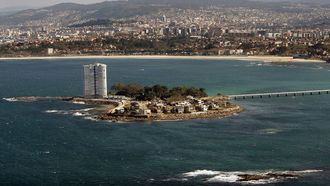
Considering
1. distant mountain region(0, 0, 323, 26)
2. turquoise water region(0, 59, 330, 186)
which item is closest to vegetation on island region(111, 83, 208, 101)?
turquoise water region(0, 59, 330, 186)

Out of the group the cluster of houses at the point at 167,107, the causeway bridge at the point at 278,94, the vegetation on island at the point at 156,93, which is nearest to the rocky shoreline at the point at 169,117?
the cluster of houses at the point at 167,107

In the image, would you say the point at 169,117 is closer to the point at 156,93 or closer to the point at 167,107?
the point at 167,107

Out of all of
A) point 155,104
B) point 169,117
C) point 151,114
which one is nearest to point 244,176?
point 169,117

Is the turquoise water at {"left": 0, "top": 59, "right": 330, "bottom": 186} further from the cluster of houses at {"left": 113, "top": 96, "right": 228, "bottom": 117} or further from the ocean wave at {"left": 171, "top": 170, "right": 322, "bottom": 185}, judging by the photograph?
the cluster of houses at {"left": 113, "top": 96, "right": 228, "bottom": 117}

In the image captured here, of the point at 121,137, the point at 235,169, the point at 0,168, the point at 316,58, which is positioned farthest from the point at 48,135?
the point at 316,58

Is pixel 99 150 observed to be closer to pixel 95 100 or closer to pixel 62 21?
pixel 95 100

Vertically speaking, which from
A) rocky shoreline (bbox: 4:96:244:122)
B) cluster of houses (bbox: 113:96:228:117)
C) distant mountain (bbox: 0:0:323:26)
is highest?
cluster of houses (bbox: 113:96:228:117)
